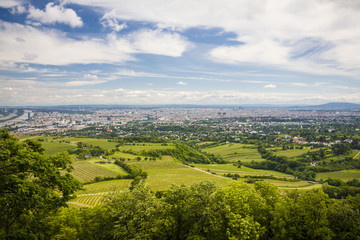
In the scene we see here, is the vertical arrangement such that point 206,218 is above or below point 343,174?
above

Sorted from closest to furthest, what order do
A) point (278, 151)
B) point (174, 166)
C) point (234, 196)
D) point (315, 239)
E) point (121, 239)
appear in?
point (121, 239) → point (315, 239) → point (234, 196) → point (174, 166) → point (278, 151)

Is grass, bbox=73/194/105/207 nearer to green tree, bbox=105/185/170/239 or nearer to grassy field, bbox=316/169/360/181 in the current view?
green tree, bbox=105/185/170/239

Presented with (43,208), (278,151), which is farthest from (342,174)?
(43,208)

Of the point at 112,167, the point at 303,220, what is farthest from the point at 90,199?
the point at 303,220

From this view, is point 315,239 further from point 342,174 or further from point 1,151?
point 342,174

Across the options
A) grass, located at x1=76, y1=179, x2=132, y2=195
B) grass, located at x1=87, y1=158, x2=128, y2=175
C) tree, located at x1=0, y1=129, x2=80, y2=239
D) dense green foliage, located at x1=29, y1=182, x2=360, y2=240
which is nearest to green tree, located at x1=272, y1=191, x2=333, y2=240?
dense green foliage, located at x1=29, y1=182, x2=360, y2=240

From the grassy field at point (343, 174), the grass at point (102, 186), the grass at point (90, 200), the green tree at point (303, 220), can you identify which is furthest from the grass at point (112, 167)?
the grassy field at point (343, 174)

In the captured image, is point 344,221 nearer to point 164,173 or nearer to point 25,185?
point 25,185
